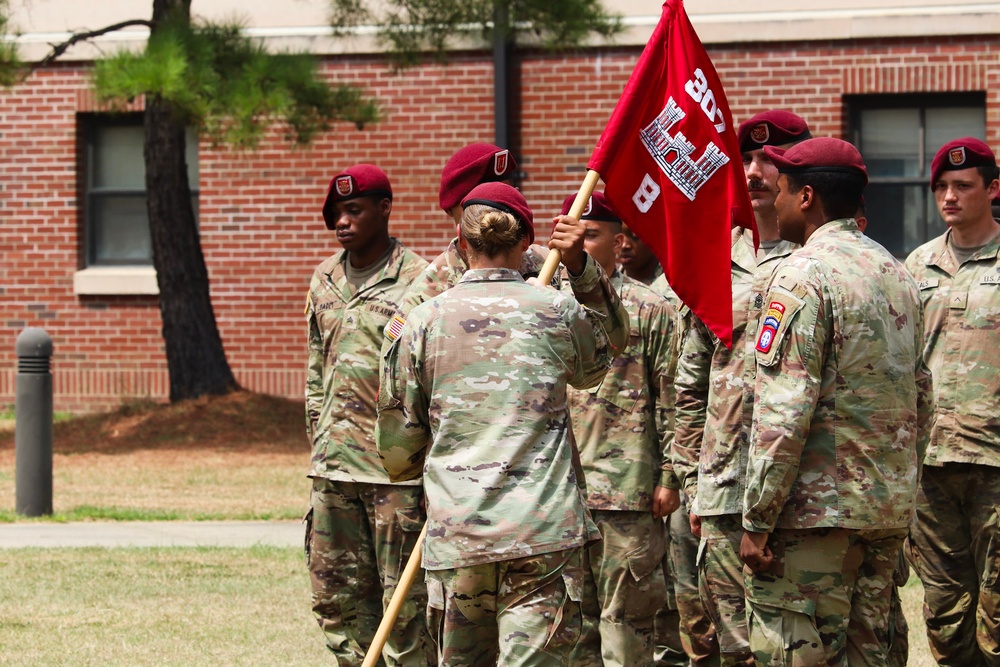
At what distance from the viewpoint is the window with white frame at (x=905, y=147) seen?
15555 millimetres

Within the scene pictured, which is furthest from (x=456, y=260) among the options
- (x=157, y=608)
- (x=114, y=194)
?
(x=114, y=194)

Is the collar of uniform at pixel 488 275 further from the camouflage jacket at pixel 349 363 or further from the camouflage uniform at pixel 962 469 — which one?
the camouflage uniform at pixel 962 469

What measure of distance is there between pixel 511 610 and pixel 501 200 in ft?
4.35

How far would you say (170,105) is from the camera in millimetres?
12578

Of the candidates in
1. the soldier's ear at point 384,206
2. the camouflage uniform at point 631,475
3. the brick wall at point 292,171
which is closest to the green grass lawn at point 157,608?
the camouflage uniform at point 631,475

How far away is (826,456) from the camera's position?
4.74 metres

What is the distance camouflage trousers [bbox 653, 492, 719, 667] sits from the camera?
626 centimetres

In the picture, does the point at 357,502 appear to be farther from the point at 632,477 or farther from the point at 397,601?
the point at 397,601

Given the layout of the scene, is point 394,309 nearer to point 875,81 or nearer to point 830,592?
point 830,592

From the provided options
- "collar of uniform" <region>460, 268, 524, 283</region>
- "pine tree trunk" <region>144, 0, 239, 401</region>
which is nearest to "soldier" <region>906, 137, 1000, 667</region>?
"collar of uniform" <region>460, 268, 524, 283</region>

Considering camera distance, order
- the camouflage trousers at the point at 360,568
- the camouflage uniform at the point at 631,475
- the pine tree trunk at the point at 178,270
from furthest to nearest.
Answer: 1. the pine tree trunk at the point at 178,270
2. the camouflage uniform at the point at 631,475
3. the camouflage trousers at the point at 360,568

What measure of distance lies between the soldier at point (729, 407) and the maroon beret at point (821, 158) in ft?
2.20

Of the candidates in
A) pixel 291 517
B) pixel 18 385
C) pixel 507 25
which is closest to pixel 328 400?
pixel 291 517

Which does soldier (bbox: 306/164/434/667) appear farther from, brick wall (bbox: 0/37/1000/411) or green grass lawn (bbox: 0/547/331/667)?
brick wall (bbox: 0/37/1000/411)
